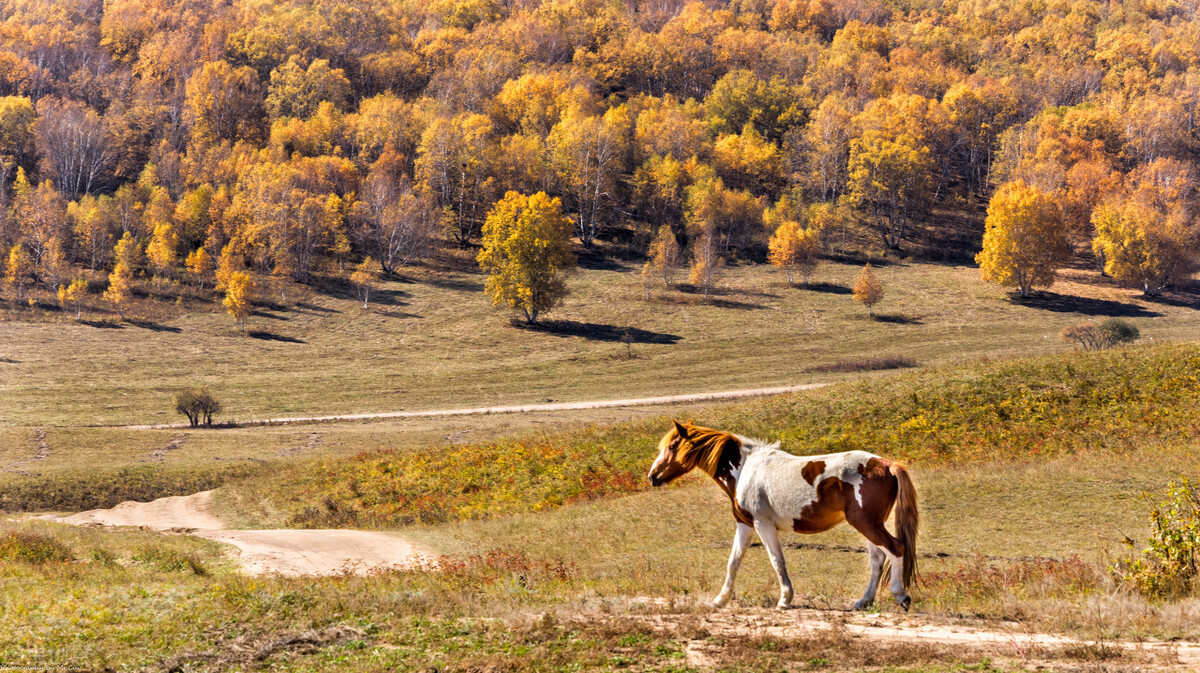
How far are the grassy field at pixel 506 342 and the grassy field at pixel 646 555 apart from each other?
102ft

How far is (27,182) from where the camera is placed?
13600 cm

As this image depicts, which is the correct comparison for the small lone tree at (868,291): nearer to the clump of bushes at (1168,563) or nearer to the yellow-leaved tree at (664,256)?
the yellow-leaved tree at (664,256)

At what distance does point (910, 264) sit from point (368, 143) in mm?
103185

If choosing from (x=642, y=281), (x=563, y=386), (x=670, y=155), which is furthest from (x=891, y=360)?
(x=670, y=155)

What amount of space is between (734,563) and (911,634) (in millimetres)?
3289

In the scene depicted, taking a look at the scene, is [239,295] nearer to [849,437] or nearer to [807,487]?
[849,437]

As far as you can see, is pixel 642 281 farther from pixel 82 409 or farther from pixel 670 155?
pixel 82 409

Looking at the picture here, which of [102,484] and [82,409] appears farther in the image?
[82,409]

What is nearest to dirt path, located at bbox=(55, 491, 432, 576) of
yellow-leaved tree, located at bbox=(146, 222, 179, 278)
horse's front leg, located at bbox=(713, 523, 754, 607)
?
horse's front leg, located at bbox=(713, 523, 754, 607)

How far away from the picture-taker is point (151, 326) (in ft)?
324

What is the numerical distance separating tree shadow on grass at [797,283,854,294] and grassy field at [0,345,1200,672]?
72.1 m

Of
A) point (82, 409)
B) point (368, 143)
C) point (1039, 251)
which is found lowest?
point (82, 409)

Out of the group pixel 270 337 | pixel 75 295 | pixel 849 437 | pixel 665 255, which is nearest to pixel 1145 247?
pixel 665 255

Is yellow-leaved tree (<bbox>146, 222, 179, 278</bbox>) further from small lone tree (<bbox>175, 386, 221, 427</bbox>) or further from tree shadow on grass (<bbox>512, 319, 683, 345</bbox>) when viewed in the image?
small lone tree (<bbox>175, 386, 221, 427</bbox>)
